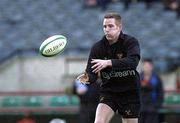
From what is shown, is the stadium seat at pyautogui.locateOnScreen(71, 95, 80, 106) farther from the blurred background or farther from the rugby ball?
the rugby ball

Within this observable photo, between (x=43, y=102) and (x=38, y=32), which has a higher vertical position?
(x=38, y=32)

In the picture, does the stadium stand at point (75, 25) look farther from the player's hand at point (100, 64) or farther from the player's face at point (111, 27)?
the player's hand at point (100, 64)

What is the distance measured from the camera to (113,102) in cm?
705

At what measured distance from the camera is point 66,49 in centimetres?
1273

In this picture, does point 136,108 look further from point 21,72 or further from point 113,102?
point 21,72

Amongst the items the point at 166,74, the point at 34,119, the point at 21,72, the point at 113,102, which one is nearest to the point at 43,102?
the point at 34,119

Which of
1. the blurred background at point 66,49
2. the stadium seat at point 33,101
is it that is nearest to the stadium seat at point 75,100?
the blurred background at point 66,49

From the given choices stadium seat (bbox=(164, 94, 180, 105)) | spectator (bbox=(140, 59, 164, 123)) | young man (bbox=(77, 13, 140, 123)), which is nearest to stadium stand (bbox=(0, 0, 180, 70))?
stadium seat (bbox=(164, 94, 180, 105))

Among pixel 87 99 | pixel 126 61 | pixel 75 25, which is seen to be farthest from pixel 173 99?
pixel 126 61

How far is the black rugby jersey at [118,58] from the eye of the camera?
6.85 metres

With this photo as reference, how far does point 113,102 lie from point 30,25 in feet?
24.9

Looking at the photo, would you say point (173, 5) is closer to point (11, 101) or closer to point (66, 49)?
point (66, 49)

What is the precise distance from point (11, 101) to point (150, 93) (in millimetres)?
2829

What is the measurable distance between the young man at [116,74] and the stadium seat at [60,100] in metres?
4.16
